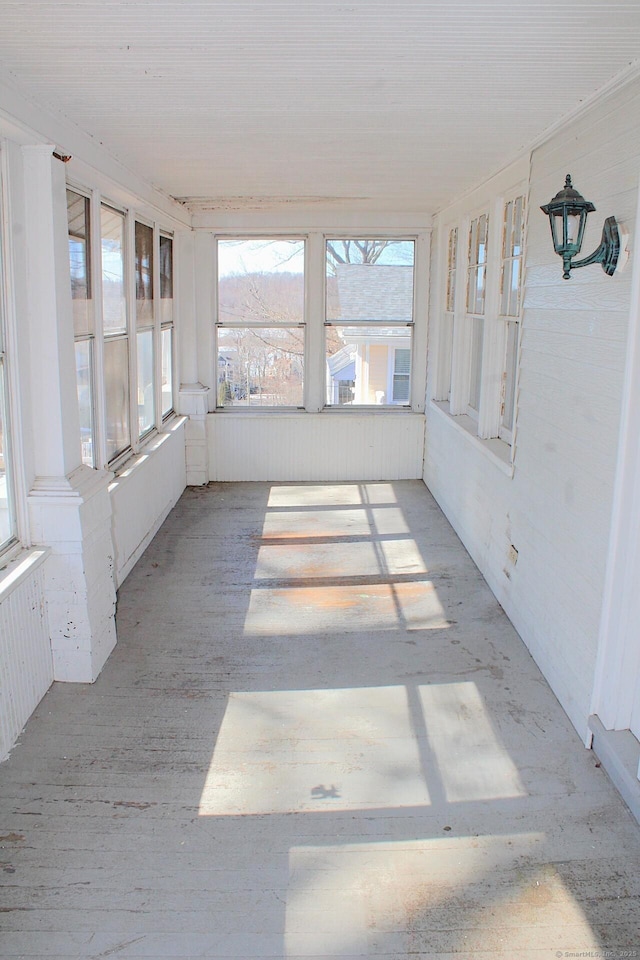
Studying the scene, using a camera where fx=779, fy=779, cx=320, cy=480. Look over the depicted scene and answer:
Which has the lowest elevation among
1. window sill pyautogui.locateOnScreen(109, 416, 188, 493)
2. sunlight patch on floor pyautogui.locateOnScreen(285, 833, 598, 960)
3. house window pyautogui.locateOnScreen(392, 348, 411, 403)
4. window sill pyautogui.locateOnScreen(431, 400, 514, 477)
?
sunlight patch on floor pyautogui.locateOnScreen(285, 833, 598, 960)

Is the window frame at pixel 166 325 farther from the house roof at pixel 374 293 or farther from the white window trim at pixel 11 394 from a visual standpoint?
the white window trim at pixel 11 394

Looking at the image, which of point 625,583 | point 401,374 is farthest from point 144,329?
point 625,583

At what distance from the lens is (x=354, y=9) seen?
2297 mm

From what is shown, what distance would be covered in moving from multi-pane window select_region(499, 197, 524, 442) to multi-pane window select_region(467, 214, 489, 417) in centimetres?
45

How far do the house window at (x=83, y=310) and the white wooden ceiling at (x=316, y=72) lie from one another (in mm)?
429

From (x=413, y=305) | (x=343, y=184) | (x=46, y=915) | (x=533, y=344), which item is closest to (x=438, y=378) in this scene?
(x=413, y=305)

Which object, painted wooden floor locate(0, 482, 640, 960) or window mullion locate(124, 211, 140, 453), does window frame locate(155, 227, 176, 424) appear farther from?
painted wooden floor locate(0, 482, 640, 960)

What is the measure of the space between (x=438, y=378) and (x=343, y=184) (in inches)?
94.3

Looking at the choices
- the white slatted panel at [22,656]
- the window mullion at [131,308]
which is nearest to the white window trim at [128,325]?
the window mullion at [131,308]

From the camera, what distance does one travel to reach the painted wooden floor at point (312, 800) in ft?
7.89

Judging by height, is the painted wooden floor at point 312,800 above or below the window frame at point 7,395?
below

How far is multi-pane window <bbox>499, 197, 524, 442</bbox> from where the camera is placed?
16.2ft

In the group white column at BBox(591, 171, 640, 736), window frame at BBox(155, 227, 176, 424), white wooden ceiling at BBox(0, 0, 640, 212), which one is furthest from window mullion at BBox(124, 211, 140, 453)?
white column at BBox(591, 171, 640, 736)

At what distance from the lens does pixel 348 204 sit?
23.3ft
